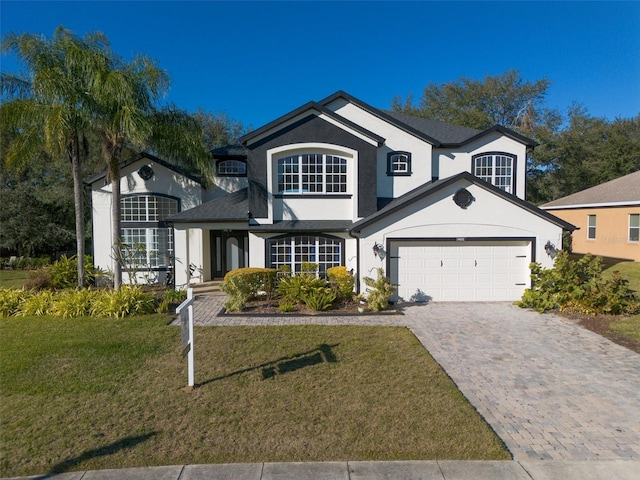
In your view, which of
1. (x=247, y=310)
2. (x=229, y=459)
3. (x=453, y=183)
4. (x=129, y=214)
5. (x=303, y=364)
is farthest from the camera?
(x=129, y=214)

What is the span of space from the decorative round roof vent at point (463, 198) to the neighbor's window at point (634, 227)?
13476mm

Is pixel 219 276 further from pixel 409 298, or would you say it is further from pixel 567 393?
pixel 567 393

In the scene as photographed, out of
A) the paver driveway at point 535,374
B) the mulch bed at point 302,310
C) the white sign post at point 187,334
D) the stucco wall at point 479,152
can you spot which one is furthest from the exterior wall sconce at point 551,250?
the white sign post at point 187,334

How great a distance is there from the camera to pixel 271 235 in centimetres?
1445

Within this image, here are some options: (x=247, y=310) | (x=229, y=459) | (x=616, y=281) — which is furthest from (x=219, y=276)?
Answer: (x=616, y=281)

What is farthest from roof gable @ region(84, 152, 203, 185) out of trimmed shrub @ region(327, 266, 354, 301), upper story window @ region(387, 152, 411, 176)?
upper story window @ region(387, 152, 411, 176)

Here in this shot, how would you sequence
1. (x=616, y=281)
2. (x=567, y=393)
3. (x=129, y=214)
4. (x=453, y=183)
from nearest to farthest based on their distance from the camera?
(x=567, y=393)
(x=616, y=281)
(x=453, y=183)
(x=129, y=214)

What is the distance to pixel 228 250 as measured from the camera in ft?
56.0

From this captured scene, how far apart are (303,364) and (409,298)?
21.6 feet

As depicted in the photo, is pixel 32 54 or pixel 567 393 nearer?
pixel 567 393

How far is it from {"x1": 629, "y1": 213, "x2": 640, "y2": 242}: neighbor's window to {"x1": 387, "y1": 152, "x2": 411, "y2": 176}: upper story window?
13.6 m

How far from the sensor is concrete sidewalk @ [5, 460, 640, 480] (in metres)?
4.26

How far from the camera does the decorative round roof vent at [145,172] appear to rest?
17.1m

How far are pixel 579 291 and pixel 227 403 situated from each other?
10.7 metres
